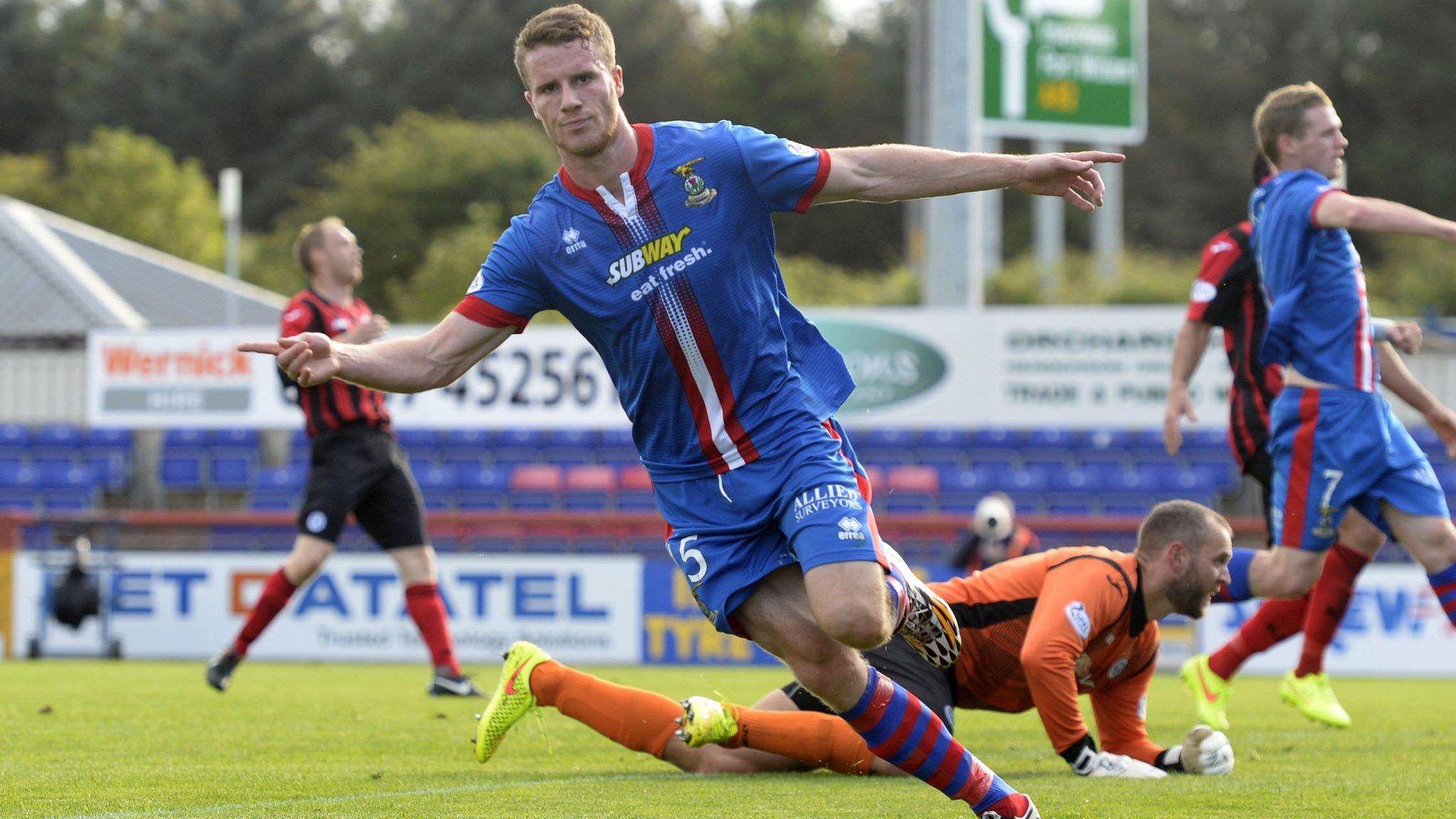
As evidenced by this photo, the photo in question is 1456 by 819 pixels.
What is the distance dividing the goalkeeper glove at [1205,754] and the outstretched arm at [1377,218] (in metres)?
1.66

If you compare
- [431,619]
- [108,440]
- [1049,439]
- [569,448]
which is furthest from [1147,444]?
[431,619]

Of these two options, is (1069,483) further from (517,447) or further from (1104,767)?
(1104,767)

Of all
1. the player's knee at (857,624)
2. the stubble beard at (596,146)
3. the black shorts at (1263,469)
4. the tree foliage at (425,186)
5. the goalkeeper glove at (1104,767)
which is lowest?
the goalkeeper glove at (1104,767)

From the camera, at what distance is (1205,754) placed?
18.0ft

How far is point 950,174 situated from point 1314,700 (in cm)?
428

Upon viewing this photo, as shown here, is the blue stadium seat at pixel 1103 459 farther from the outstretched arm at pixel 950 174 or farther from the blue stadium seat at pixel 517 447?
the outstretched arm at pixel 950 174

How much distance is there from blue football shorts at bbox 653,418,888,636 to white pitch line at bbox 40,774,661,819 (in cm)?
127

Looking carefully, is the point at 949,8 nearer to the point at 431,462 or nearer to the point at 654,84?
the point at 431,462

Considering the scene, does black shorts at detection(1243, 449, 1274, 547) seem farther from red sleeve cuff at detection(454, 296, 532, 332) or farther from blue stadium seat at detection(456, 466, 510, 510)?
blue stadium seat at detection(456, 466, 510, 510)

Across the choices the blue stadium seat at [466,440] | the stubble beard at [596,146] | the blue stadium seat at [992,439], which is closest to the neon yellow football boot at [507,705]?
the stubble beard at [596,146]

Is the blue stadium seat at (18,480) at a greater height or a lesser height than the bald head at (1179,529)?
lesser

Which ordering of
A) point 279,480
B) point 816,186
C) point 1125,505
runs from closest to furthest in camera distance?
point 816,186
point 1125,505
point 279,480

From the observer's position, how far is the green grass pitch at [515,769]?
480 centimetres

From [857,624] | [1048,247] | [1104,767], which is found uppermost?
[1048,247]
